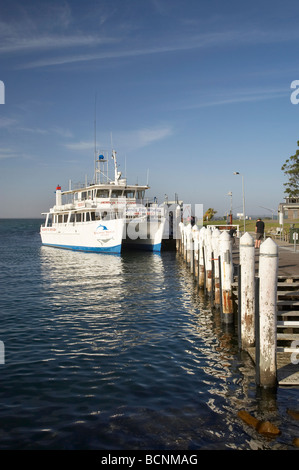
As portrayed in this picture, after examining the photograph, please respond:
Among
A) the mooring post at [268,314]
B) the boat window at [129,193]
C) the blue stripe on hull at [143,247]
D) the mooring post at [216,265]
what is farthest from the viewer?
the boat window at [129,193]

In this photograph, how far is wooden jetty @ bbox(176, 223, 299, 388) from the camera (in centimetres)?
675

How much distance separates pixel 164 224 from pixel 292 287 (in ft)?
72.8

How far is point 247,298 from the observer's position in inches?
338

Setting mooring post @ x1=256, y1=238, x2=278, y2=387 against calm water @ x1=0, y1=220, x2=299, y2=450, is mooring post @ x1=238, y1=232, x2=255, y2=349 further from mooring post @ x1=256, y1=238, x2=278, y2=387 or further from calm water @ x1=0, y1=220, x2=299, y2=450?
mooring post @ x1=256, y1=238, x2=278, y2=387

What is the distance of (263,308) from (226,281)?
4278mm

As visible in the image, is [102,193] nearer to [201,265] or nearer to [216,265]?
[201,265]

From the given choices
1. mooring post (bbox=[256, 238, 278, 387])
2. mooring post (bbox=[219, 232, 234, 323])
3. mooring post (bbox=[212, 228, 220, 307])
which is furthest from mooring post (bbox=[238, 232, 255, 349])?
mooring post (bbox=[212, 228, 220, 307])

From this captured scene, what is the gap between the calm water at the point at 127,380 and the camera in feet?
18.9

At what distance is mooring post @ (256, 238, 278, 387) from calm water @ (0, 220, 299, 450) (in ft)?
1.66

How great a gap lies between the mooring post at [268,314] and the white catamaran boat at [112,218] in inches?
928

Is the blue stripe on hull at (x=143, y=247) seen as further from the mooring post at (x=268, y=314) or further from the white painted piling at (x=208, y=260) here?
the mooring post at (x=268, y=314)

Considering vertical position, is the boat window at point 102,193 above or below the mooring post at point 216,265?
above

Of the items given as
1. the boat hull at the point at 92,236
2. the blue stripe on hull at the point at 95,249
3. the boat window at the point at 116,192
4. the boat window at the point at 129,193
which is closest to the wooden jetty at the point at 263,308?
the boat hull at the point at 92,236

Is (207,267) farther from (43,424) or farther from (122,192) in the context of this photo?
(122,192)
